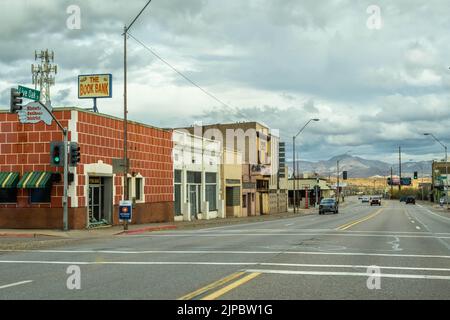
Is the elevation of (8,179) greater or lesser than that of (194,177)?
lesser

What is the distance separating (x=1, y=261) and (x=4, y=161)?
1355 cm

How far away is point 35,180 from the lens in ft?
85.7

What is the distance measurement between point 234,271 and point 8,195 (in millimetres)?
18647

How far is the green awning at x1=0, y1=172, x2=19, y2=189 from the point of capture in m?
26.2

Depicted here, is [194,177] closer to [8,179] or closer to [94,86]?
[94,86]

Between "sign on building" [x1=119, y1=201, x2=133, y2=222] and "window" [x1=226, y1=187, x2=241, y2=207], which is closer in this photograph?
"sign on building" [x1=119, y1=201, x2=133, y2=222]

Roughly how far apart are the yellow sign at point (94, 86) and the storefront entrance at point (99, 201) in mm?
5797

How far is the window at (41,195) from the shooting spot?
26.5 metres

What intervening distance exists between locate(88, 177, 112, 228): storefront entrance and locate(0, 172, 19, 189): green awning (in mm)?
3775

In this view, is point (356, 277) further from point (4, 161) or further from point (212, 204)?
point (212, 204)

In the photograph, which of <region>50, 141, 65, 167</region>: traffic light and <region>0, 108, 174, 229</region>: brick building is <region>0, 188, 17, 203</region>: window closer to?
<region>0, 108, 174, 229</region>: brick building

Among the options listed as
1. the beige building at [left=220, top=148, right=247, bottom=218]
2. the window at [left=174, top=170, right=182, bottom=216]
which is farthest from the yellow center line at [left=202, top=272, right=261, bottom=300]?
the beige building at [left=220, top=148, right=247, bottom=218]

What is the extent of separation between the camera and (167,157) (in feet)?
123

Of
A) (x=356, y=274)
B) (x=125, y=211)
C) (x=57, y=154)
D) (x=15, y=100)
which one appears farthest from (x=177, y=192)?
(x=356, y=274)
